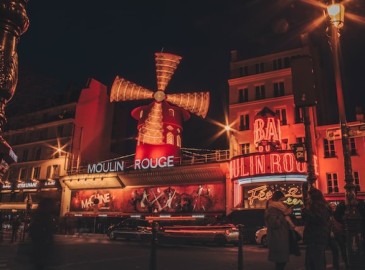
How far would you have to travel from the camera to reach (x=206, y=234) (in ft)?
60.3

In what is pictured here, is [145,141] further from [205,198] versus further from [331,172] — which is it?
[331,172]

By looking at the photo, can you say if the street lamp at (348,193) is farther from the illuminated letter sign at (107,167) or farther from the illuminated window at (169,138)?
the illuminated letter sign at (107,167)

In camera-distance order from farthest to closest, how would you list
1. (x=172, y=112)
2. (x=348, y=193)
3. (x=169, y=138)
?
1. (x=172, y=112)
2. (x=169, y=138)
3. (x=348, y=193)

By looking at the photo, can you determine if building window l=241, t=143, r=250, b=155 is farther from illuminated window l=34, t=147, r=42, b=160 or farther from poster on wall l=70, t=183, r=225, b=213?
illuminated window l=34, t=147, r=42, b=160

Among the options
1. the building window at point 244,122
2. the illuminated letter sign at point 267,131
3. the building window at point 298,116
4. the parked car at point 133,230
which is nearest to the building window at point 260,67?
the building window at point 244,122

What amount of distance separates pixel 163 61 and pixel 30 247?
2938 cm

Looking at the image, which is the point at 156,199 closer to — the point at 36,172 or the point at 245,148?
the point at 245,148

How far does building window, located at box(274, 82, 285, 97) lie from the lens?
27.3m

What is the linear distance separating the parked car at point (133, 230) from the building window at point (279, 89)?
44.0ft

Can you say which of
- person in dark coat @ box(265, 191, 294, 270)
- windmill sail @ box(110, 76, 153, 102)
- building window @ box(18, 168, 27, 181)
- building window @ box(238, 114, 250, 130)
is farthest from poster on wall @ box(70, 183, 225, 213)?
person in dark coat @ box(265, 191, 294, 270)

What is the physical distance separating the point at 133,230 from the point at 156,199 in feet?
29.9

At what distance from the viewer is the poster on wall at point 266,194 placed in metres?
24.2

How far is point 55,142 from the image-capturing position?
38.4 m

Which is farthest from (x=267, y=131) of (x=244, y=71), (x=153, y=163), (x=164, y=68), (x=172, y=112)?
(x=164, y=68)
